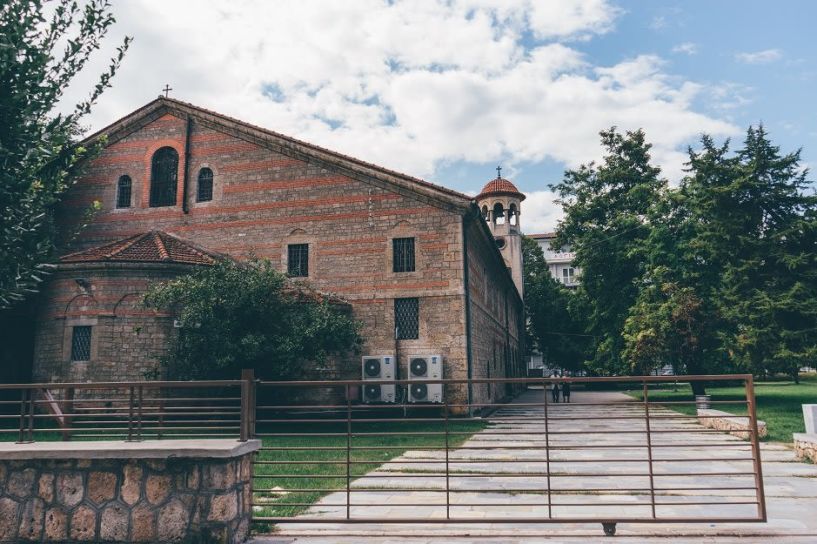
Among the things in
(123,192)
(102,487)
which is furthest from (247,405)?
(123,192)

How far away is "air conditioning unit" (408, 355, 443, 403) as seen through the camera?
18531mm

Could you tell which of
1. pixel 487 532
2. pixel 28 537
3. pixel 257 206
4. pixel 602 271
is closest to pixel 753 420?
pixel 487 532

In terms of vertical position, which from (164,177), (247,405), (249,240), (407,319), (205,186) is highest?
(164,177)

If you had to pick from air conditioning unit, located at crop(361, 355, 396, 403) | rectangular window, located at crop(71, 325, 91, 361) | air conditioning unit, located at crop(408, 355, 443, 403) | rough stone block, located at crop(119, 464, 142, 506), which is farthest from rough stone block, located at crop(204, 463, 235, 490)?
rectangular window, located at crop(71, 325, 91, 361)

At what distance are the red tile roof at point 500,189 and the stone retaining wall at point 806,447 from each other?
26637mm

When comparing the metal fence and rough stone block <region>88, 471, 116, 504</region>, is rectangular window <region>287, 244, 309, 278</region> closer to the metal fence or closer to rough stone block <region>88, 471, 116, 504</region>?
the metal fence

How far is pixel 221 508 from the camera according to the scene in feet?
17.9

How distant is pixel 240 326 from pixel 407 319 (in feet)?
19.3

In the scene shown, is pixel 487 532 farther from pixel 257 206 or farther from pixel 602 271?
pixel 602 271

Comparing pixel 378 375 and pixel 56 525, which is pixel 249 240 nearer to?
pixel 378 375

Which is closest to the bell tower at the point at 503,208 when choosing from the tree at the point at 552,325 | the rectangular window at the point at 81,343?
the tree at the point at 552,325

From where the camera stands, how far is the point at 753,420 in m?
5.75

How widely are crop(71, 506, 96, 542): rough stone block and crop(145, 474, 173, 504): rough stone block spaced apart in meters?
0.58

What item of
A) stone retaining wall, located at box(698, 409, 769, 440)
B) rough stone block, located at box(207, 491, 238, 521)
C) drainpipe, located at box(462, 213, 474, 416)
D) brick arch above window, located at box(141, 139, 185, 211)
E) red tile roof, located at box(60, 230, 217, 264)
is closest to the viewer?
rough stone block, located at box(207, 491, 238, 521)
